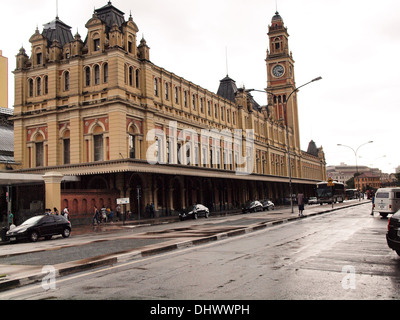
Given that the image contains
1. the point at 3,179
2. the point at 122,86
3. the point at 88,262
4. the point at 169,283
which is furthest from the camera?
the point at 122,86

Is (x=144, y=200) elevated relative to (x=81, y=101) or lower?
lower

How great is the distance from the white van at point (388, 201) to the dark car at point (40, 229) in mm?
19984

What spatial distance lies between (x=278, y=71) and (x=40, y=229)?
275 ft

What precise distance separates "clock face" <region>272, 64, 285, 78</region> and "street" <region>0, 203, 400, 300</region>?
87.0 metres

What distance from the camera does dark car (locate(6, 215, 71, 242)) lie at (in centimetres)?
2020

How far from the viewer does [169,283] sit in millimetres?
7918

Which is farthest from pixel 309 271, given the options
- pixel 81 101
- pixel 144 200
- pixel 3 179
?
pixel 81 101

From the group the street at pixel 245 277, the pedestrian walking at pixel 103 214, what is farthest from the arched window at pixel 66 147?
the street at pixel 245 277

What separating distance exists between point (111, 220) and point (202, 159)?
18.0 metres

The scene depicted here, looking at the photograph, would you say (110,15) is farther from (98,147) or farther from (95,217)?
(95,217)

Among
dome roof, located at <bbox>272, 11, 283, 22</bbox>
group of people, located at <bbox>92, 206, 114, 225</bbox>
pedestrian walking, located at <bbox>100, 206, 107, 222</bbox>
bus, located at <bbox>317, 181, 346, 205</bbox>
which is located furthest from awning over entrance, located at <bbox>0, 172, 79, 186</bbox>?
dome roof, located at <bbox>272, 11, 283, 22</bbox>

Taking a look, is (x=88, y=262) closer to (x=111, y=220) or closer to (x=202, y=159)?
(x=111, y=220)

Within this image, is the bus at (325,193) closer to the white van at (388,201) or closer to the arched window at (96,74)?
the white van at (388,201)

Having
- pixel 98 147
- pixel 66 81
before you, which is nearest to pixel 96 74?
pixel 66 81
